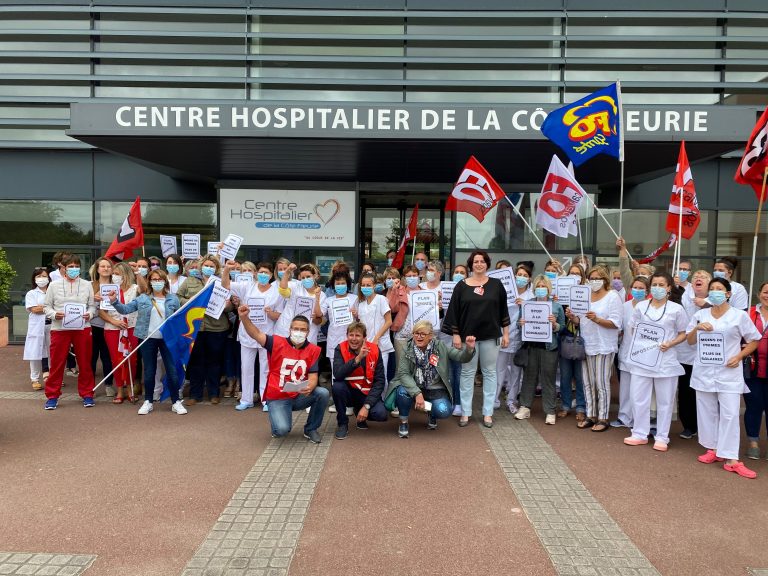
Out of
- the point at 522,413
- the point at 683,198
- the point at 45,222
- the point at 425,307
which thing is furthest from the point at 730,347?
the point at 45,222

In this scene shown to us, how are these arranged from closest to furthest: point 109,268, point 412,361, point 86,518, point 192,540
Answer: point 192,540, point 86,518, point 412,361, point 109,268

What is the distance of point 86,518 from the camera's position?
4.20 metres

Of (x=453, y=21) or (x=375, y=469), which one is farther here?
(x=453, y=21)

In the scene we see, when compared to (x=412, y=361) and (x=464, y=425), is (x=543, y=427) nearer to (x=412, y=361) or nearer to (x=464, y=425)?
(x=464, y=425)

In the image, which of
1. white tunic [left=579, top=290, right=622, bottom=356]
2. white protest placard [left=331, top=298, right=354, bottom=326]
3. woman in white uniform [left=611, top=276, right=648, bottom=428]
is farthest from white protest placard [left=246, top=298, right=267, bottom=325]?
woman in white uniform [left=611, top=276, right=648, bottom=428]

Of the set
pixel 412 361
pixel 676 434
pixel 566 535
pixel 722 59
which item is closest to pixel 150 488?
pixel 412 361

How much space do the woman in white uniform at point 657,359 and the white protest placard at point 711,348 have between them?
0.32 meters

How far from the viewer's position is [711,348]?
5.54 m

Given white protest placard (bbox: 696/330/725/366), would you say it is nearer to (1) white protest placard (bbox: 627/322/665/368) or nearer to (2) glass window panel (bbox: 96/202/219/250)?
(1) white protest placard (bbox: 627/322/665/368)

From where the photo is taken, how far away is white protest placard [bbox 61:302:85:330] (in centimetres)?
720

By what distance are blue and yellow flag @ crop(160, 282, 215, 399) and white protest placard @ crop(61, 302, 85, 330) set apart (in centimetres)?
117

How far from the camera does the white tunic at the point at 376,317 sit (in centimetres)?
721

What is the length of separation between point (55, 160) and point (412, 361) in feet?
41.0

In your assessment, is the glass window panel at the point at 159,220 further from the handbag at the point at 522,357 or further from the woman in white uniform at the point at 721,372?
the woman in white uniform at the point at 721,372
